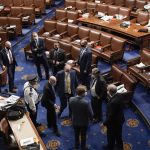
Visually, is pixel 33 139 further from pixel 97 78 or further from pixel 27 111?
pixel 97 78

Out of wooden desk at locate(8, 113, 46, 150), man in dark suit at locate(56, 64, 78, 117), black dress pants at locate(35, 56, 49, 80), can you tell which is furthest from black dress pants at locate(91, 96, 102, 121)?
black dress pants at locate(35, 56, 49, 80)

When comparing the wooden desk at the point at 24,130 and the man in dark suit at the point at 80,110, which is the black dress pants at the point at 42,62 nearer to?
the wooden desk at the point at 24,130

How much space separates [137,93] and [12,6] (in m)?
7.07

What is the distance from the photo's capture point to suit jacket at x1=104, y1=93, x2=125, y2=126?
16.8 ft

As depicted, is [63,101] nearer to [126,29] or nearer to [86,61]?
[86,61]

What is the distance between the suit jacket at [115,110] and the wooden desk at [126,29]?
3.95 m

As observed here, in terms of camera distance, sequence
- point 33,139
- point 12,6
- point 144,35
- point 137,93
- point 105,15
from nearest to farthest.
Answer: point 33,139 < point 137,93 < point 144,35 < point 105,15 < point 12,6

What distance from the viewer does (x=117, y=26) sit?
9.58 metres

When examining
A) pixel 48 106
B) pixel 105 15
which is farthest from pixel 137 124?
pixel 105 15

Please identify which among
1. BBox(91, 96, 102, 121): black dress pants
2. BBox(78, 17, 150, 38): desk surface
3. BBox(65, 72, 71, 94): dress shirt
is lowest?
BBox(91, 96, 102, 121): black dress pants

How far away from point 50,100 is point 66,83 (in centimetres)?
70

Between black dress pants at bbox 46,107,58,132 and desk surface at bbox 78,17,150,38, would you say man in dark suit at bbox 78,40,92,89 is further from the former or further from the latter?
desk surface at bbox 78,17,150,38

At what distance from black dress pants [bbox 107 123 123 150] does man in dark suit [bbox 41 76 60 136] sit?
1.11m

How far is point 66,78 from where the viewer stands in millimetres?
6410
